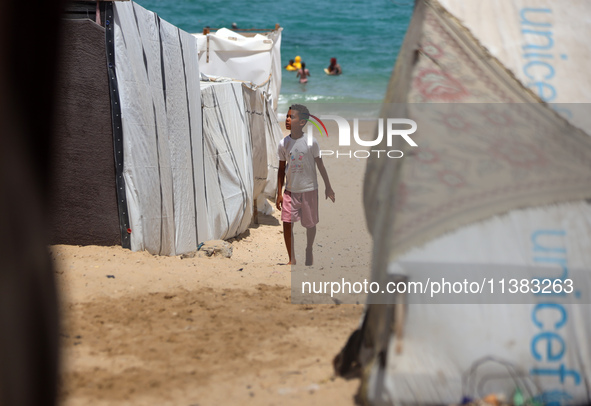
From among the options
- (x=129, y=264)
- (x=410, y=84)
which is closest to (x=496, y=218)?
(x=410, y=84)

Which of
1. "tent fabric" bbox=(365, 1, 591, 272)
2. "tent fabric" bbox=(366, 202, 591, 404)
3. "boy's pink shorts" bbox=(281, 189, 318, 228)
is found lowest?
"boy's pink shorts" bbox=(281, 189, 318, 228)

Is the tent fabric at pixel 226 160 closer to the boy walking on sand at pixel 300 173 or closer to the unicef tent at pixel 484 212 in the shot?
the boy walking on sand at pixel 300 173

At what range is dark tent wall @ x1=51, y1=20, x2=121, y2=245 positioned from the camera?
406 centimetres

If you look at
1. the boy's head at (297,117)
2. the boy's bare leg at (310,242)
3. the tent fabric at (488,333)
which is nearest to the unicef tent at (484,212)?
the tent fabric at (488,333)

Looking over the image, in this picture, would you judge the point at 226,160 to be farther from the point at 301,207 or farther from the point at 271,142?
the point at 271,142

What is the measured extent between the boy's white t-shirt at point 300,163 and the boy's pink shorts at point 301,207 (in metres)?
0.07

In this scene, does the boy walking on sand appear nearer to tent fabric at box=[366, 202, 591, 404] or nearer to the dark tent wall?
the dark tent wall

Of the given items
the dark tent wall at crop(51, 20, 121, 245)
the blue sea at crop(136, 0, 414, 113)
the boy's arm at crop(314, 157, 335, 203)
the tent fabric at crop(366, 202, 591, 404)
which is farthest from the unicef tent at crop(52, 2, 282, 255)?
the blue sea at crop(136, 0, 414, 113)

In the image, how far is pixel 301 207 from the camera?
17.6 ft

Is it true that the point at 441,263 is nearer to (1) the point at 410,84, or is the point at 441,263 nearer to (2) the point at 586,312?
(2) the point at 586,312

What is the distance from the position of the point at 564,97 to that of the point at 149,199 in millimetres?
3221

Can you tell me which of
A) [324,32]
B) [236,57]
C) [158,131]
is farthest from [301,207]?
[324,32]

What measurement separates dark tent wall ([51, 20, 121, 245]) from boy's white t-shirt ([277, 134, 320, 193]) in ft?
5.77

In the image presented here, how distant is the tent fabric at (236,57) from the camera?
11.8 m
